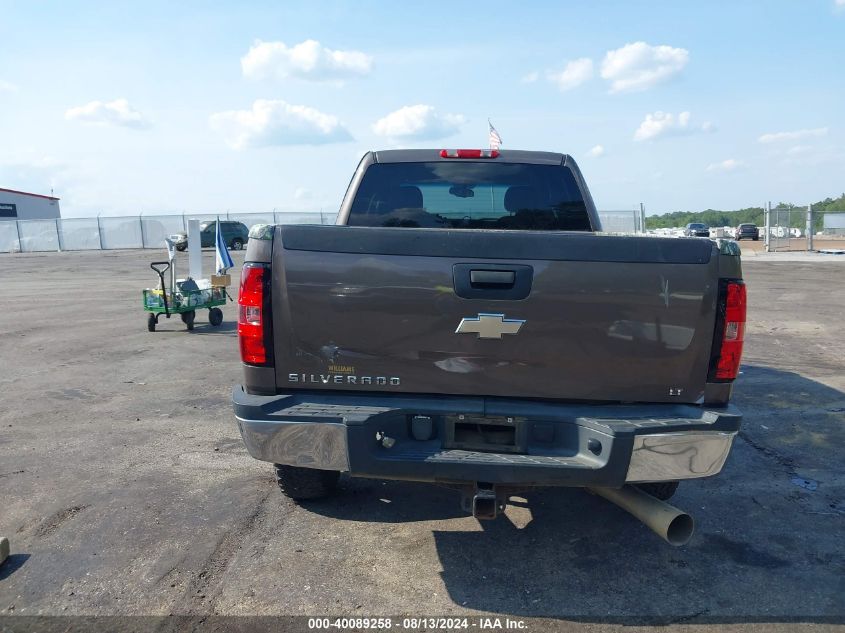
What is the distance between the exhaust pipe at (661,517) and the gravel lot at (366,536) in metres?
0.33

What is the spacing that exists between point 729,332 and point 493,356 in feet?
3.63

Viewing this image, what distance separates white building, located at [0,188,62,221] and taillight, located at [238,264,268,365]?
2320 inches

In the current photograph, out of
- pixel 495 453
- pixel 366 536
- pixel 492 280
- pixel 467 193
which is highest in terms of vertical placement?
pixel 467 193

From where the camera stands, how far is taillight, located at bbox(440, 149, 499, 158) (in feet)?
16.4

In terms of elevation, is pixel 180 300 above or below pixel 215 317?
above

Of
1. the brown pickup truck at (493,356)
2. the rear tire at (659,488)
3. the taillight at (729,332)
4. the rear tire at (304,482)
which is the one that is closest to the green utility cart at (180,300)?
the rear tire at (304,482)

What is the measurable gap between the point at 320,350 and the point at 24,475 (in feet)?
9.91

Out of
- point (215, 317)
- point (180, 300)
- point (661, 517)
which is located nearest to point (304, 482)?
point (661, 517)

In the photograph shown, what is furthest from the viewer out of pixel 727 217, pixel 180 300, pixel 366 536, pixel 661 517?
pixel 727 217

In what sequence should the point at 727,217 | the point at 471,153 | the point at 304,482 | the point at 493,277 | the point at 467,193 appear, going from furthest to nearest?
the point at 727,217 < the point at 467,193 < the point at 471,153 < the point at 304,482 < the point at 493,277

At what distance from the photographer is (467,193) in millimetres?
5199

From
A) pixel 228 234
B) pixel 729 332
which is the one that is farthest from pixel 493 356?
pixel 228 234

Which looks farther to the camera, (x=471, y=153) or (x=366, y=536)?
(x=471, y=153)

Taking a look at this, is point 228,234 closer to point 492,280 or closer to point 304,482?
point 304,482
